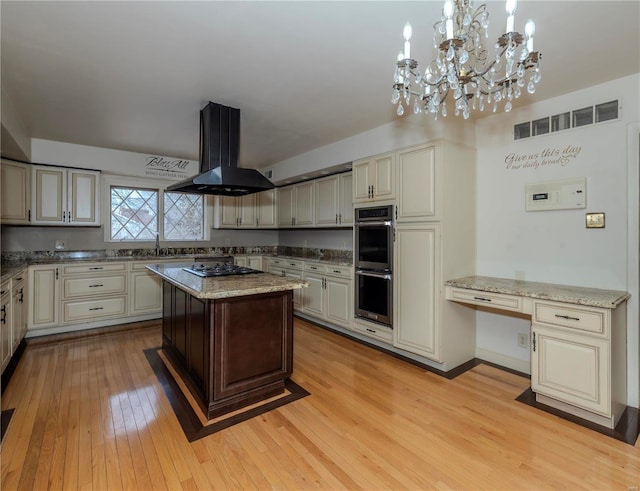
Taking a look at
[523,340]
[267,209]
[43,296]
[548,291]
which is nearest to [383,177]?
[548,291]

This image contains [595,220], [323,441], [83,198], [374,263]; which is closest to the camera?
[323,441]

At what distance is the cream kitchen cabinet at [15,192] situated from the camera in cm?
360

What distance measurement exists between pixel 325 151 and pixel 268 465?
138 inches

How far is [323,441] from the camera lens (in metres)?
2.03

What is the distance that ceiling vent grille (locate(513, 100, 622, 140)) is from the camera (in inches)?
98.7

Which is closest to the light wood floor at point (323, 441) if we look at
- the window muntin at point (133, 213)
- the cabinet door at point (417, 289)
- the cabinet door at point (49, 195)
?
the cabinet door at point (417, 289)

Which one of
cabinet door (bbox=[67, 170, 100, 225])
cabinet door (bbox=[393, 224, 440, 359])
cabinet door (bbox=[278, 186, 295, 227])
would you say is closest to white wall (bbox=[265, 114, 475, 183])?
cabinet door (bbox=[278, 186, 295, 227])

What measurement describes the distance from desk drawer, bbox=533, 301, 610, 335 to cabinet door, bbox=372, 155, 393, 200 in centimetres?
164

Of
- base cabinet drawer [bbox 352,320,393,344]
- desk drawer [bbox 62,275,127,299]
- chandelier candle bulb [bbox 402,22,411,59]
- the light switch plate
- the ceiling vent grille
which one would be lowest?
base cabinet drawer [bbox 352,320,393,344]

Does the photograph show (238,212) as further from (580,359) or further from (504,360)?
(580,359)

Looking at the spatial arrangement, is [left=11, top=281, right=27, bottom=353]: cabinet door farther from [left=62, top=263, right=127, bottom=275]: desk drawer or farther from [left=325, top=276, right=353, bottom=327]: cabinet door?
[left=325, top=276, right=353, bottom=327]: cabinet door

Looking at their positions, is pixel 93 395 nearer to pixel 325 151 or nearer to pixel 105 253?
pixel 105 253

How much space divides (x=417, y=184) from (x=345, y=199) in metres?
1.39

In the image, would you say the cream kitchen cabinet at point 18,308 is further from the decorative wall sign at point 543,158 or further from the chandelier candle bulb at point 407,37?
the decorative wall sign at point 543,158
